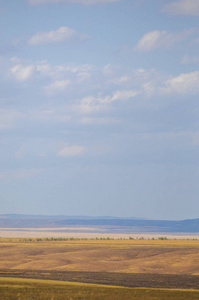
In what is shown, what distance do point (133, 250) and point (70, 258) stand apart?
849 centimetres

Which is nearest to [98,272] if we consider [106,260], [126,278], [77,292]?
[126,278]

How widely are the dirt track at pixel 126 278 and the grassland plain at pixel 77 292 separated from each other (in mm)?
3247

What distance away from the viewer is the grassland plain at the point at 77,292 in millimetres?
30891

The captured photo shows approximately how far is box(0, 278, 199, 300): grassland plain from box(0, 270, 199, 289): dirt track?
10.7 feet

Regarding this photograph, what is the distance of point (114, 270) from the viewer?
170 feet

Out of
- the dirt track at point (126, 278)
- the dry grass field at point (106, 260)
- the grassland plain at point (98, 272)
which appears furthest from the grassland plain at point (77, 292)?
the dry grass field at point (106, 260)

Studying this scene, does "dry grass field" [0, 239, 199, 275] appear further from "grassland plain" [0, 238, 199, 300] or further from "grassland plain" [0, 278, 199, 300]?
"grassland plain" [0, 278, 199, 300]

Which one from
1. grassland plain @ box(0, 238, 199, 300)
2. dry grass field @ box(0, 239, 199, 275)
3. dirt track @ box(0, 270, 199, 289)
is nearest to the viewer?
grassland plain @ box(0, 238, 199, 300)

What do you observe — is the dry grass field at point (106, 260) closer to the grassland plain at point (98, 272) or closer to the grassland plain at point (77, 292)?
the grassland plain at point (98, 272)

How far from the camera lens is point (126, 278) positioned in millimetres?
44344

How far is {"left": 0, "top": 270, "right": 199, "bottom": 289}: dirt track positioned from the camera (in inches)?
1571

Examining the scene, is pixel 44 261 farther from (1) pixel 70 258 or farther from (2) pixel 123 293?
(2) pixel 123 293

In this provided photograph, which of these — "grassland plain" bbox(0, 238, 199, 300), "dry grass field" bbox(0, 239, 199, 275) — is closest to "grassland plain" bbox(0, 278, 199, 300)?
"grassland plain" bbox(0, 238, 199, 300)

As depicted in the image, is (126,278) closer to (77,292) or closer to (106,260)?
(77,292)
